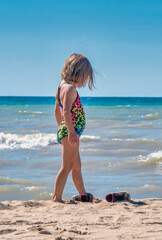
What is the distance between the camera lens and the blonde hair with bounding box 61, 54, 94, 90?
387 cm

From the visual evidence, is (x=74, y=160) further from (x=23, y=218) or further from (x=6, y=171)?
(x=6, y=171)

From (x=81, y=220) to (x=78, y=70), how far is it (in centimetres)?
154

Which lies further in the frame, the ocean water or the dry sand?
the ocean water

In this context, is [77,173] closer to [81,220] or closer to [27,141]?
[81,220]

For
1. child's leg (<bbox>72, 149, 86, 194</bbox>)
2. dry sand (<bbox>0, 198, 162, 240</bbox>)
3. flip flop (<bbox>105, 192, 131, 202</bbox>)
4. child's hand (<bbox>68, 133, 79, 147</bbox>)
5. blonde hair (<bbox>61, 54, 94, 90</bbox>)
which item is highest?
blonde hair (<bbox>61, 54, 94, 90</bbox>)

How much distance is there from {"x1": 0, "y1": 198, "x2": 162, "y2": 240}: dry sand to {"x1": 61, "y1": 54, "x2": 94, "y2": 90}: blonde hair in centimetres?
127

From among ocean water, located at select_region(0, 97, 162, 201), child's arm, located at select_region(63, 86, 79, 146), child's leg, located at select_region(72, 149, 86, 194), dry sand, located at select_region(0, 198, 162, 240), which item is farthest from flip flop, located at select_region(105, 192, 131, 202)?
ocean water, located at select_region(0, 97, 162, 201)

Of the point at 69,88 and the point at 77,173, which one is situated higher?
the point at 69,88

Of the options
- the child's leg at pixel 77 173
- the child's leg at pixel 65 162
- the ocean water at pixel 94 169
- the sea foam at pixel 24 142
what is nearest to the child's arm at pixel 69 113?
the child's leg at pixel 65 162

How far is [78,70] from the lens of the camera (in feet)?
12.7

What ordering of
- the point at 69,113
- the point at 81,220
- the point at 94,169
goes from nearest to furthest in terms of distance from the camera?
the point at 81,220
the point at 69,113
the point at 94,169

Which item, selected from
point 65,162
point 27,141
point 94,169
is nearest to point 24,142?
point 27,141

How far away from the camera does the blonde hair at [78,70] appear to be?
387cm

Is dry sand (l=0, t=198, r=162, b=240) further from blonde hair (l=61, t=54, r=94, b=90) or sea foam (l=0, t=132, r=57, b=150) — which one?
sea foam (l=0, t=132, r=57, b=150)
